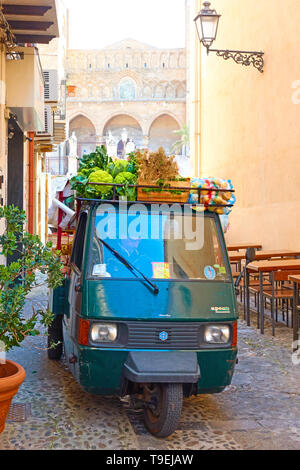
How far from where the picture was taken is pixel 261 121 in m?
12.6

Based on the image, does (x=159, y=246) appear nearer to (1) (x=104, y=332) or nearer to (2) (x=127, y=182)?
(2) (x=127, y=182)

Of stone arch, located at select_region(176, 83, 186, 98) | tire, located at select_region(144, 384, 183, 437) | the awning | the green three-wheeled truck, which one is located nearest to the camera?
tire, located at select_region(144, 384, 183, 437)

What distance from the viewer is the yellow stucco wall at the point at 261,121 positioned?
35.1 feet

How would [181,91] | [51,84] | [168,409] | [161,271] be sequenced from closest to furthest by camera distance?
1. [168,409]
2. [161,271]
3. [51,84]
4. [181,91]

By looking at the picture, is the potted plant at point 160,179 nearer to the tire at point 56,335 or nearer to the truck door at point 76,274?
the truck door at point 76,274

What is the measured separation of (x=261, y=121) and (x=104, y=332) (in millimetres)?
9277

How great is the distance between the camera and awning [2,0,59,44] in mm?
8844

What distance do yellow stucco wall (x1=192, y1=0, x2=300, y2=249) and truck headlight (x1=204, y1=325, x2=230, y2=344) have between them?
236 inches

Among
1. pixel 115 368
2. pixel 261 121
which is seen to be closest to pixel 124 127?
pixel 261 121

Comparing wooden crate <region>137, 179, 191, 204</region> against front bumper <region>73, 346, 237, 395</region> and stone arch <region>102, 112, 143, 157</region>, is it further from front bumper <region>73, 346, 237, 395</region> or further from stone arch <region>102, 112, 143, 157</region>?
stone arch <region>102, 112, 143, 157</region>

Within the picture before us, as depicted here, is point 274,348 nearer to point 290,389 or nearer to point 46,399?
point 290,389

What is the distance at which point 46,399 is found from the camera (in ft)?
17.0

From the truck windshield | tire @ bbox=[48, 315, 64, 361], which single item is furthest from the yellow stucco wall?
the truck windshield

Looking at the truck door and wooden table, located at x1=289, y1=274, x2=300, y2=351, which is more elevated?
the truck door
